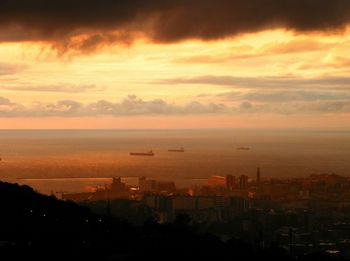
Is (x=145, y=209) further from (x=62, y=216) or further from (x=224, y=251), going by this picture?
(x=224, y=251)

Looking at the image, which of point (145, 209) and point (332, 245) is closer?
point (332, 245)

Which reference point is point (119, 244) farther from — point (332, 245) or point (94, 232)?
point (332, 245)

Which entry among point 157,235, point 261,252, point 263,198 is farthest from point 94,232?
point 263,198

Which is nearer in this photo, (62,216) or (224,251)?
(224,251)

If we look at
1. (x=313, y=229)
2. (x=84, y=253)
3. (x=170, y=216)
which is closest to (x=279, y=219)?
(x=313, y=229)

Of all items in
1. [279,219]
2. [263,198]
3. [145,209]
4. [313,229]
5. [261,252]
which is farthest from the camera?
[263,198]

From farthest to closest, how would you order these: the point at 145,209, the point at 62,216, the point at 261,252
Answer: the point at 145,209 < the point at 62,216 < the point at 261,252

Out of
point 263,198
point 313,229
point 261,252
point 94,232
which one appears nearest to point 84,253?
point 94,232

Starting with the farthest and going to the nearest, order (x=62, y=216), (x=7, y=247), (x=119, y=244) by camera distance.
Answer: (x=62, y=216)
(x=119, y=244)
(x=7, y=247)

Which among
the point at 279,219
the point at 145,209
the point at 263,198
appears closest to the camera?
the point at 279,219
